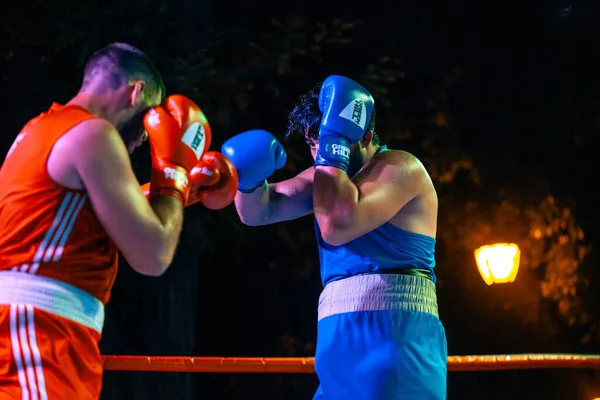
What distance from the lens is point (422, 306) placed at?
234cm

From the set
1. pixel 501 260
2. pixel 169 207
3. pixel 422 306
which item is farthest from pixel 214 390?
pixel 169 207

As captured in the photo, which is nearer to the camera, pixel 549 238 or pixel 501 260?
pixel 501 260

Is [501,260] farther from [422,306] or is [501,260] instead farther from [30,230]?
[30,230]

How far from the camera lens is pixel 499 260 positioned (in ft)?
20.5

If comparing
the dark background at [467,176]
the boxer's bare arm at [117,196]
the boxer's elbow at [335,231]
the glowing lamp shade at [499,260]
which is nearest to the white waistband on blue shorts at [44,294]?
the boxer's bare arm at [117,196]

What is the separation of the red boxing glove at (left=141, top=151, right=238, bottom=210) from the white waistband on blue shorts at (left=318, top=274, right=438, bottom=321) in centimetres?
54

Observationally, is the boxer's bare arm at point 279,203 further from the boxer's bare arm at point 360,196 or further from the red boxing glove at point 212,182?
the red boxing glove at point 212,182

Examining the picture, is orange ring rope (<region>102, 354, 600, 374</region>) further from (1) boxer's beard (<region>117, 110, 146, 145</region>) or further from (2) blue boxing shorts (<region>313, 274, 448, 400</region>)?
(1) boxer's beard (<region>117, 110, 146, 145</region>)

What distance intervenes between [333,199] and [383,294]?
344mm

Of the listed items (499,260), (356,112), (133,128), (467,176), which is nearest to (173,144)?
(133,128)

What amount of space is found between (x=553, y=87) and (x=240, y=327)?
167 inches

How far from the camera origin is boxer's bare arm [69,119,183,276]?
5.24ft

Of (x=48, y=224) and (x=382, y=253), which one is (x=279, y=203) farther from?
(x=48, y=224)

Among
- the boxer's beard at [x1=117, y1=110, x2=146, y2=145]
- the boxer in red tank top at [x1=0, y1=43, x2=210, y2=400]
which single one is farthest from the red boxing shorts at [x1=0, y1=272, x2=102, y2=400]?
the boxer's beard at [x1=117, y1=110, x2=146, y2=145]
